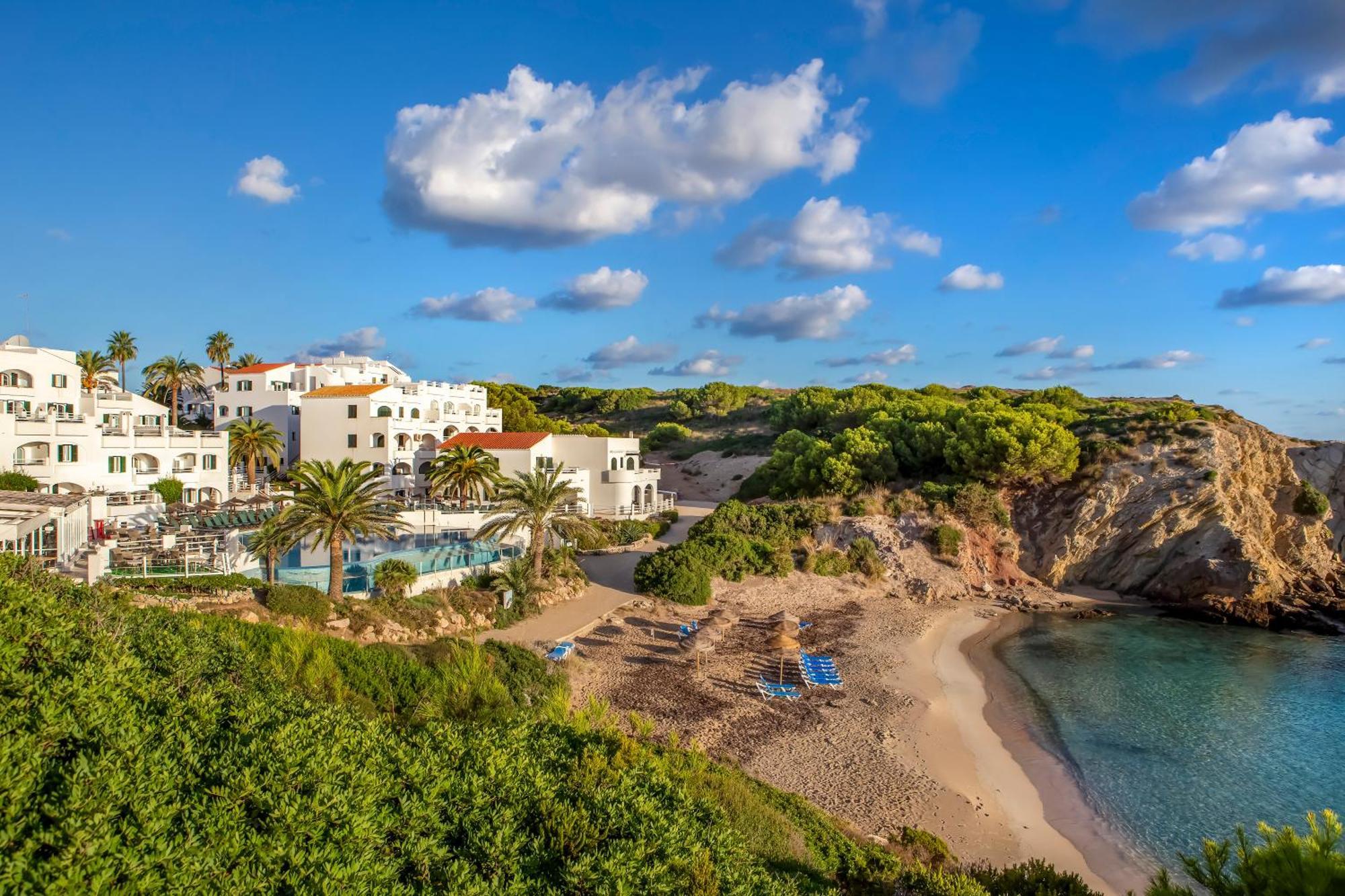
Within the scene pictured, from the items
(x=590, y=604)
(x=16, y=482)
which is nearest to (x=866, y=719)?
(x=590, y=604)

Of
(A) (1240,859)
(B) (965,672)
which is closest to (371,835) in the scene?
(A) (1240,859)

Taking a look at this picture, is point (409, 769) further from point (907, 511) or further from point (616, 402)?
point (616, 402)

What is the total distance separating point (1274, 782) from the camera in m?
18.0

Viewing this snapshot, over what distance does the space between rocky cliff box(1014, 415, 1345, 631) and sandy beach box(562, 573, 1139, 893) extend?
12246 mm

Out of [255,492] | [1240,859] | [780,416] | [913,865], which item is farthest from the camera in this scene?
[780,416]

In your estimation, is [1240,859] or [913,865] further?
[913,865]

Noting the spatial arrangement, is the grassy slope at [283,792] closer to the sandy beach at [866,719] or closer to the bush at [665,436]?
the sandy beach at [866,719]

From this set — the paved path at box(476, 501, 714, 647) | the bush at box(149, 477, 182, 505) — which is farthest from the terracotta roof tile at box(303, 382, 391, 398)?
the paved path at box(476, 501, 714, 647)

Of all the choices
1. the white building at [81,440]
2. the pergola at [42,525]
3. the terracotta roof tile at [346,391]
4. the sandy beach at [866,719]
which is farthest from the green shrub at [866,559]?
the white building at [81,440]

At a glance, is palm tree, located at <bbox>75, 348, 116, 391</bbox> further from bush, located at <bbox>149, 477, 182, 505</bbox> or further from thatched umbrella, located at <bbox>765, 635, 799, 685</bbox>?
thatched umbrella, located at <bbox>765, 635, 799, 685</bbox>

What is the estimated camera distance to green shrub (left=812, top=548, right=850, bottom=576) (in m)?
35.9

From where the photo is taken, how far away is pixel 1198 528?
1486 inches

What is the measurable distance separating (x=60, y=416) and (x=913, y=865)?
41644 millimetres

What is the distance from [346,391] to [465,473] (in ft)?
56.8
